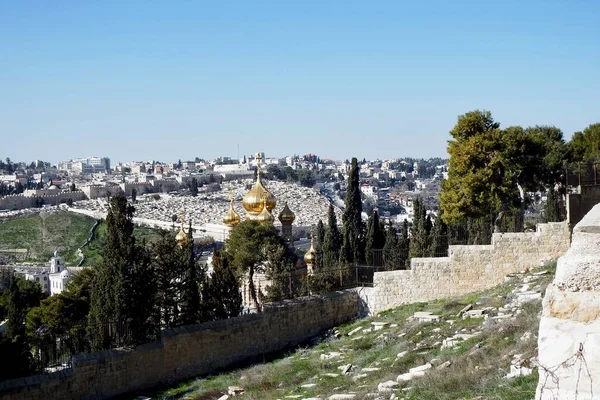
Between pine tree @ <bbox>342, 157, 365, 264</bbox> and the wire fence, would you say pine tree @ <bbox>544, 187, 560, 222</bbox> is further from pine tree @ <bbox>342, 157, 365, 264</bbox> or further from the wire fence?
pine tree @ <bbox>342, 157, 365, 264</bbox>

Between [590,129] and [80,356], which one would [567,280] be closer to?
[80,356]

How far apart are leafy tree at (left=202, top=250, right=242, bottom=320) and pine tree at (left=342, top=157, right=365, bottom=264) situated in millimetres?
11798

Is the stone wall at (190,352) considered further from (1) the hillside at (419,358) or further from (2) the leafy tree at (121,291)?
(2) the leafy tree at (121,291)

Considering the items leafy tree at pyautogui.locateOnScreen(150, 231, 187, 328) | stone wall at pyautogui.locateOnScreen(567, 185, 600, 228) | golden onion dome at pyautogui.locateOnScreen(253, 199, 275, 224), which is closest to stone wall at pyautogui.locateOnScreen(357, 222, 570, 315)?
stone wall at pyautogui.locateOnScreen(567, 185, 600, 228)

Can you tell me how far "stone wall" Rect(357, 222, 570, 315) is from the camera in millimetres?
16281

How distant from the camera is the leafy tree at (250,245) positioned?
24.0m

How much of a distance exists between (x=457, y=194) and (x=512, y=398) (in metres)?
15.4

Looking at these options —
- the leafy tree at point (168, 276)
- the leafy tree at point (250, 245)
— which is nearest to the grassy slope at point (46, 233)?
the leafy tree at point (250, 245)

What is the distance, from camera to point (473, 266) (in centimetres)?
1664

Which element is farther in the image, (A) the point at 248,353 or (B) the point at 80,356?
(A) the point at 248,353

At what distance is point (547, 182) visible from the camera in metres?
23.1

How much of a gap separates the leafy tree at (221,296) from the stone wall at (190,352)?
1672 millimetres

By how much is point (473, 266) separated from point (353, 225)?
1850 cm

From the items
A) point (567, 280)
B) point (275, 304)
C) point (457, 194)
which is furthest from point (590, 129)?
point (567, 280)
